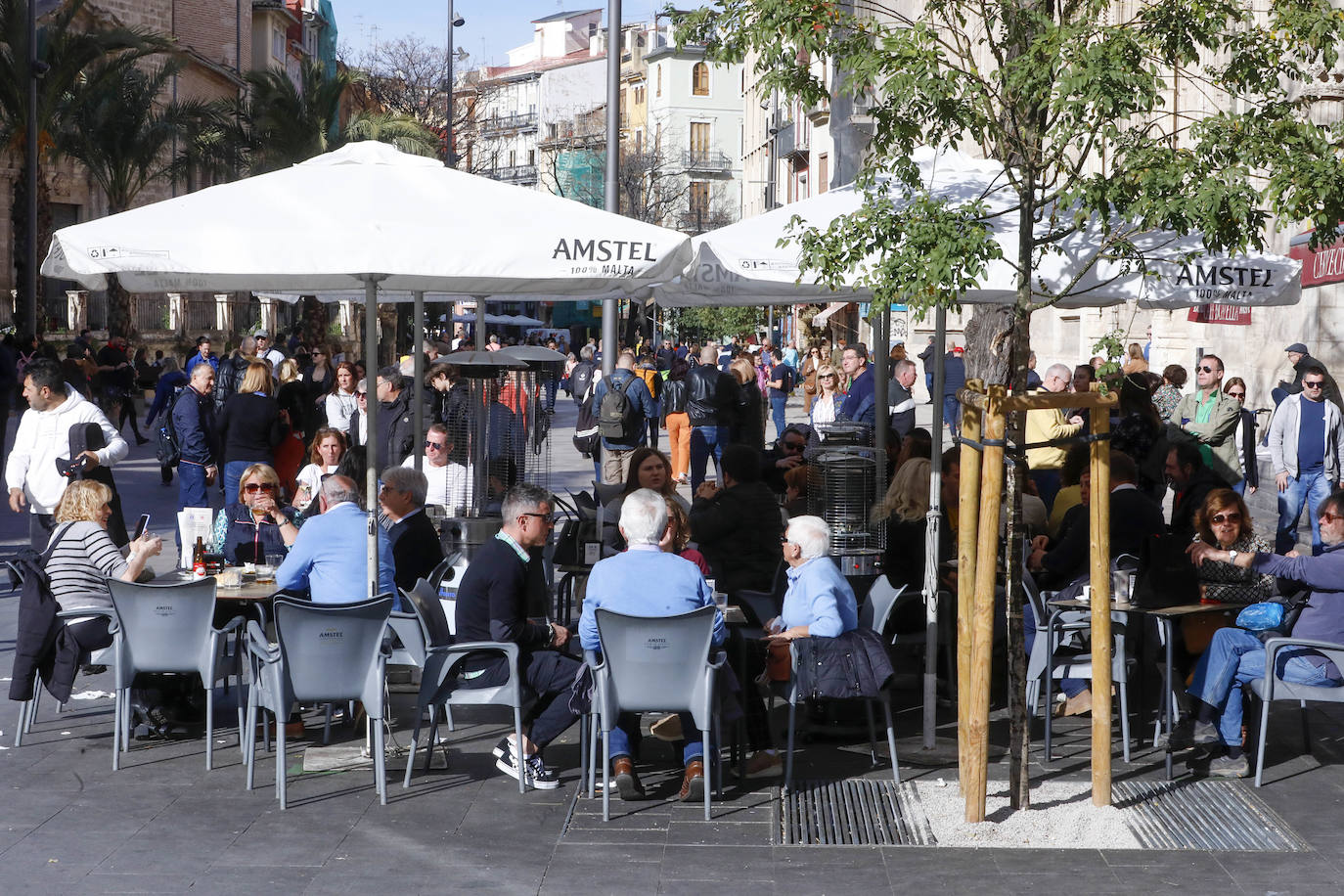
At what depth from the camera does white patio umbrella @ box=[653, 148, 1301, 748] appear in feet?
23.8

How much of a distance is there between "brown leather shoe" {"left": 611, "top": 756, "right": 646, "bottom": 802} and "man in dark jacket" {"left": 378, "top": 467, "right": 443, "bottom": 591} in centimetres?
203

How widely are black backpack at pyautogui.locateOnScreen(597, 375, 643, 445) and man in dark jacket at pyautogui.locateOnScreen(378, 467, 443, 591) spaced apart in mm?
8419

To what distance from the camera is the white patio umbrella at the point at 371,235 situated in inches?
264

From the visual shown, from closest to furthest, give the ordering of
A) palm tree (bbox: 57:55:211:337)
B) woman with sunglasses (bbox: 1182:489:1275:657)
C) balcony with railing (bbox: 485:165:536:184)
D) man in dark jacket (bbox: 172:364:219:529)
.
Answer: woman with sunglasses (bbox: 1182:489:1275:657)
man in dark jacket (bbox: 172:364:219:529)
palm tree (bbox: 57:55:211:337)
balcony with railing (bbox: 485:165:536:184)

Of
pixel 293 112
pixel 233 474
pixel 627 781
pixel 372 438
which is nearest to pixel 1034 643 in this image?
pixel 627 781

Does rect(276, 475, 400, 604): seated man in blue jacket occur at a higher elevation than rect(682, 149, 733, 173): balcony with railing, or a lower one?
lower

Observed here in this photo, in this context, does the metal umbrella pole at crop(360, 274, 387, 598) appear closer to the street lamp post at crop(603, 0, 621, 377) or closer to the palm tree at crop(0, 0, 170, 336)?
the street lamp post at crop(603, 0, 621, 377)

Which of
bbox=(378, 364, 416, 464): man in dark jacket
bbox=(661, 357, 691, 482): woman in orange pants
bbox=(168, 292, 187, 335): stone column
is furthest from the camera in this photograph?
bbox=(168, 292, 187, 335): stone column

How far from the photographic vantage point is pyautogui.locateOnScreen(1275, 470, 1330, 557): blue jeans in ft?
41.8

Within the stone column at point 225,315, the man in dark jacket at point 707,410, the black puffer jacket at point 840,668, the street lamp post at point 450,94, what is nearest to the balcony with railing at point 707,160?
the street lamp post at point 450,94

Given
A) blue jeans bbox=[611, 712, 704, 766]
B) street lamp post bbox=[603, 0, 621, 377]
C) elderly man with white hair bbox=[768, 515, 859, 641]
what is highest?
street lamp post bbox=[603, 0, 621, 377]

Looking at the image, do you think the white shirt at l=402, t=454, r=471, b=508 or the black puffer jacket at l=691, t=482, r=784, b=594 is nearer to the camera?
the black puffer jacket at l=691, t=482, r=784, b=594

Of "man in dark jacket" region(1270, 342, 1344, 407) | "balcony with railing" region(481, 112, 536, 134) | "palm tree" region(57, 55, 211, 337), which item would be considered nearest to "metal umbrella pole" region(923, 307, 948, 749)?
"man in dark jacket" region(1270, 342, 1344, 407)

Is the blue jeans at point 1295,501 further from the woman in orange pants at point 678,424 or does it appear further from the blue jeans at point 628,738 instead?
the blue jeans at point 628,738
